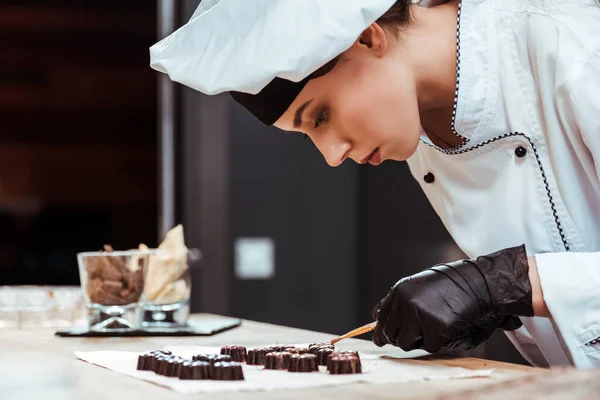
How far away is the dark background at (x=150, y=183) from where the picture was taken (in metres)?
3.16

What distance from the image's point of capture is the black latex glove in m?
1.07

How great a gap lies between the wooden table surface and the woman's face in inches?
11.4

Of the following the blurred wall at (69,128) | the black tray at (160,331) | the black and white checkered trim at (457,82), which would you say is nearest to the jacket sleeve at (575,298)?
the black and white checkered trim at (457,82)

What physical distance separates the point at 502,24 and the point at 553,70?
4.7 inches

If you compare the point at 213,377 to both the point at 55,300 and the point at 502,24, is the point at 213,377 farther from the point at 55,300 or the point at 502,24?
the point at 55,300

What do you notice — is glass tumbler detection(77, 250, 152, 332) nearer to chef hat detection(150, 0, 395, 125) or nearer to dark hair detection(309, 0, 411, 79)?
chef hat detection(150, 0, 395, 125)

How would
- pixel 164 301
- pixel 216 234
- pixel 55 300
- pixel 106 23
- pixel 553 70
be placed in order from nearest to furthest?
pixel 553 70
pixel 164 301
pixel 55 300
pixel 216 234
pixel 106 23

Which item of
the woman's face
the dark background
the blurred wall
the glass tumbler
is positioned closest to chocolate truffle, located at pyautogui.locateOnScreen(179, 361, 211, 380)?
the woman's face

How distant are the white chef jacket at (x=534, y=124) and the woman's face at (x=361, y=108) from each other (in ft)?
0.26

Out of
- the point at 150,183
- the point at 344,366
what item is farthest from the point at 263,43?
the point at 150,183

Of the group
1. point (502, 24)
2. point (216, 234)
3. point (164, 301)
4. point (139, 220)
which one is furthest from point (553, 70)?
point (139, 220)

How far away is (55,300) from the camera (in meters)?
1.86

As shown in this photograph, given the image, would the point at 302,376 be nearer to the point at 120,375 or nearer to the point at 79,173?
the point at 120,375

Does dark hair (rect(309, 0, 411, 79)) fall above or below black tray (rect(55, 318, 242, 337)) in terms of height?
above
